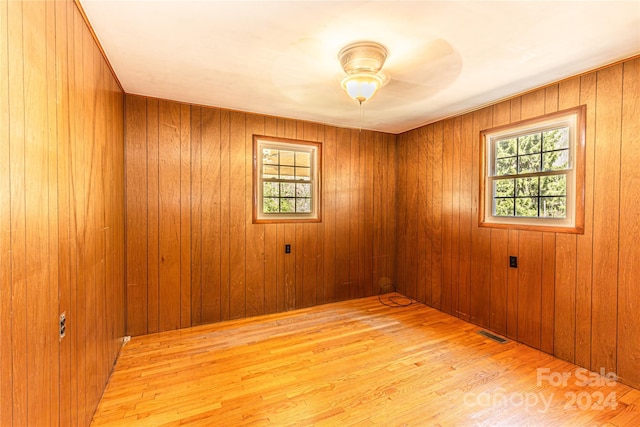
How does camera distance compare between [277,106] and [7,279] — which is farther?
[277,106]

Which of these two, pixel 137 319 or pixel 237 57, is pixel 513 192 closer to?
pixel 237 57

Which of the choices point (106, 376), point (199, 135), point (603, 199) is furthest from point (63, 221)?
point (603, 199)

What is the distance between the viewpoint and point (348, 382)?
220 cm

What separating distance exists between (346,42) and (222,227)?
2.33 meters

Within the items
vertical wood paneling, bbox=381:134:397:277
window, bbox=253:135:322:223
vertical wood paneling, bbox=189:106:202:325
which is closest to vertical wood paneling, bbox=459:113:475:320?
vertical wood paneling, bbox=381:134:397:277

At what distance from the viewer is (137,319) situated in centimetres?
298

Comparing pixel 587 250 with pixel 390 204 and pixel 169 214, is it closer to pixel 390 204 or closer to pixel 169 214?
pixel 390 204

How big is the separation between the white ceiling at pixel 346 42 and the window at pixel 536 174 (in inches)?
15.6

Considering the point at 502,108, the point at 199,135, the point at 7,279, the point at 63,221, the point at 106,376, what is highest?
the point at 502,108

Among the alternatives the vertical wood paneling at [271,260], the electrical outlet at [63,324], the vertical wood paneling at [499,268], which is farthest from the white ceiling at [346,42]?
the electrical outlet at [63,324]

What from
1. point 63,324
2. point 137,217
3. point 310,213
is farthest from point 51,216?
point 310,213

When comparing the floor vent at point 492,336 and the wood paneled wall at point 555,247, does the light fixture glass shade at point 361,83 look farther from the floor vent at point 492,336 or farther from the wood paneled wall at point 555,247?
the floor vent at point 492,336

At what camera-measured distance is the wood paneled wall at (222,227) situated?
2.99 meters

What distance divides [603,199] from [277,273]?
3.22 m
